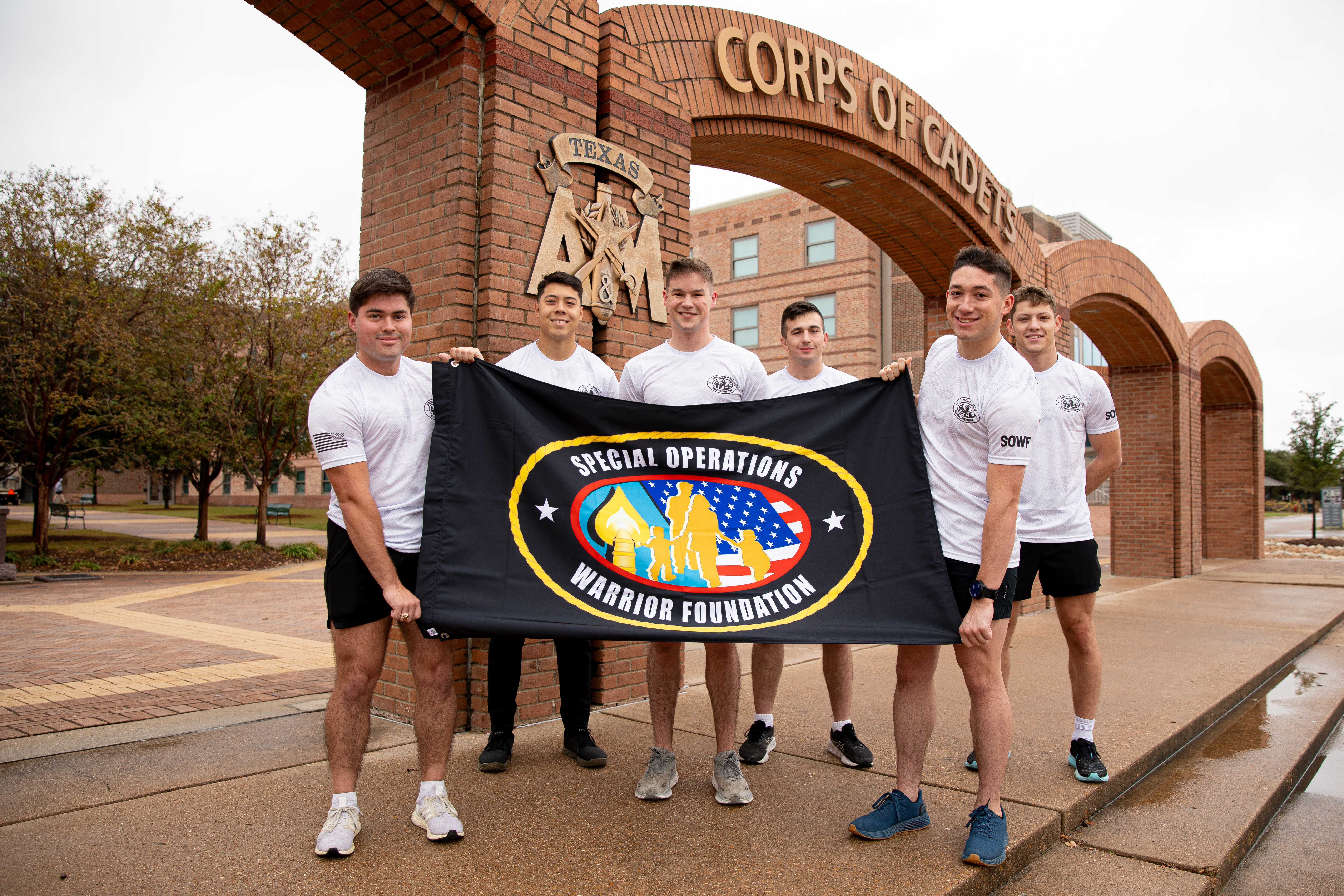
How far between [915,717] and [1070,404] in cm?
181

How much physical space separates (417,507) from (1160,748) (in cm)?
380

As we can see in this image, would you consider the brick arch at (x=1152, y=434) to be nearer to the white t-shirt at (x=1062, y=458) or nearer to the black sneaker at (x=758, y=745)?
the white t-shirt at (x=1062, y=458)

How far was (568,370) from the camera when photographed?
372cm

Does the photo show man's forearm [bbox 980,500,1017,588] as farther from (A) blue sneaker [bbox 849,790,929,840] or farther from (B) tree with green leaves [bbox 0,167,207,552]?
(B) tree with green leaves [bbox 0,167,207,552]

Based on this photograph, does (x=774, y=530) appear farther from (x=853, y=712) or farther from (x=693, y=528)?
(x=853, y=712)

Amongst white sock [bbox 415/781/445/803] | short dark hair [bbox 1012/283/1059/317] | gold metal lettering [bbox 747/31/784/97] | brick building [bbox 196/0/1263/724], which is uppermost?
gold metal lettering [bbox 747/31/784/97]

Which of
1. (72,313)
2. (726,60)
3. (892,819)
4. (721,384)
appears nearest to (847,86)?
(726,60)

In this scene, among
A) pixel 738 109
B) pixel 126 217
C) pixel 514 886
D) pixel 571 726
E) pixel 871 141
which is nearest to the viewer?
pixel 514 886

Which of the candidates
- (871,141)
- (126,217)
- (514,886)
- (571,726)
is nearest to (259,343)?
(126,217)

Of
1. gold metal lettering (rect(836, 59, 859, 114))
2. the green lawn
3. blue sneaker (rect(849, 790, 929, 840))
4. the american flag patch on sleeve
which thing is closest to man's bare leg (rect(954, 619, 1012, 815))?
blue sneaker (rect(849, 790, 929, 840))

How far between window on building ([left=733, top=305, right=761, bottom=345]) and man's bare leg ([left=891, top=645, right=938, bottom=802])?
2928 centimetres

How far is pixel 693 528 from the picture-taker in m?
3.30

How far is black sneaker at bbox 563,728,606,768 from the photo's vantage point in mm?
3754

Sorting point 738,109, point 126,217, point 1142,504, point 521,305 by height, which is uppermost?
point 126,217
